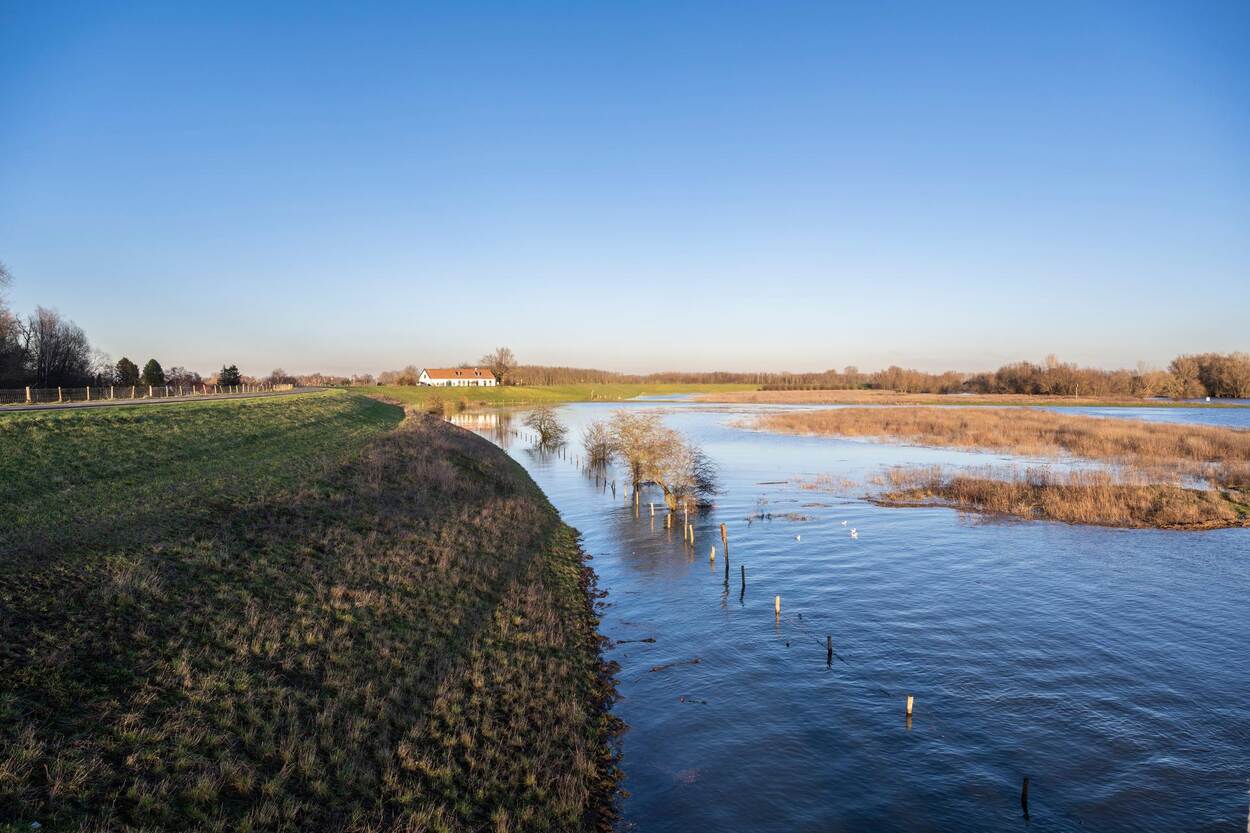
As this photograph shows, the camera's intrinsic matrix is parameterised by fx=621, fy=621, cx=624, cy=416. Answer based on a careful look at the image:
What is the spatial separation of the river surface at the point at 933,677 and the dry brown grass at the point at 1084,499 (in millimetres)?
2282

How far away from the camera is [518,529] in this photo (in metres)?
30.7

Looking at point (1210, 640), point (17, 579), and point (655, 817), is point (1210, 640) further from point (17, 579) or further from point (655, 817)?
point (17, 579)

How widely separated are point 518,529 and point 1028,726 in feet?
70.7

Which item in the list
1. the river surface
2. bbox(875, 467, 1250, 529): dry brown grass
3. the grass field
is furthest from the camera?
the grass field

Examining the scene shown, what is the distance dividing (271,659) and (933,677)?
18.4 m

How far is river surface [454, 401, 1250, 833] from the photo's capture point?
13.6 m

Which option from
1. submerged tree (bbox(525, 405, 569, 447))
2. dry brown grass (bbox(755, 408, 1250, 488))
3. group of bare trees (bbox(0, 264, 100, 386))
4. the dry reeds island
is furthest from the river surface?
group of bare trees (bbox(0, 264, 100, 386))

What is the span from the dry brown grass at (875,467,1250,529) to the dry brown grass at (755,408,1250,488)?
798 centimetres

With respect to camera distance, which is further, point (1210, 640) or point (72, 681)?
point (1210, 640)

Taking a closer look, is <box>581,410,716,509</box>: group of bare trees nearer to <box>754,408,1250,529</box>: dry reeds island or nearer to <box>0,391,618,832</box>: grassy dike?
<box>754,408,1250,529</box>: dry reeds island

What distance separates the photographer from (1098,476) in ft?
152

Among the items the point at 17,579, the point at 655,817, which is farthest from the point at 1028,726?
the point at 17,579

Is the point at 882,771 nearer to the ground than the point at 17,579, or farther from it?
nearer to the ground

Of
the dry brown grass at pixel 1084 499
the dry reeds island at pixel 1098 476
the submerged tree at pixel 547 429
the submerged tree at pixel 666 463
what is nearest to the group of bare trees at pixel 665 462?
the submerged tree at pixel 666 463
